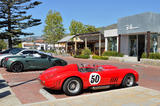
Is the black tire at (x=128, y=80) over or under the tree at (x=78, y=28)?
under

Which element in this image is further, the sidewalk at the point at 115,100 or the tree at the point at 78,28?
the tree at the point at 78,28

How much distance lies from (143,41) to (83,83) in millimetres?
18463

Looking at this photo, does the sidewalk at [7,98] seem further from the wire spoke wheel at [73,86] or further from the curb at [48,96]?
the wire spoke wheel at [73,86]

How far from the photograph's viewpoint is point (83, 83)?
6.24 meters

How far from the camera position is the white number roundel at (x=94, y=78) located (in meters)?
6.36

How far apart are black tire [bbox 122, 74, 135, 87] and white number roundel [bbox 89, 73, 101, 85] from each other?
4.12 feet

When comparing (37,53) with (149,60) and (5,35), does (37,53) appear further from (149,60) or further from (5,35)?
(5,35)

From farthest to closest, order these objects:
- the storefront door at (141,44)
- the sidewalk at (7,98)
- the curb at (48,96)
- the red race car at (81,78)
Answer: the storefront door at (141,44), the red race car at (81,78), the curb at (48,96), the sidewalk at (7,98)

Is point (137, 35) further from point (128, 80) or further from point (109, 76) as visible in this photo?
point (109, 76)

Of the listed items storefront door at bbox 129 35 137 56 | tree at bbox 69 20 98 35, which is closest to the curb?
storefront door at bbox 129 35 137 56

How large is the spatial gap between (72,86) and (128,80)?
2.51 meters

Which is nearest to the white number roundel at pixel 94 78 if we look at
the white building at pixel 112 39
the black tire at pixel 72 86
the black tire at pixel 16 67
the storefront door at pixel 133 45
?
the black tire at pixel 72 86

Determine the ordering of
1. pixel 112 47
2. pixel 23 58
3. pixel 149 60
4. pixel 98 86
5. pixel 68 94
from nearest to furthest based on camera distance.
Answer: pixel 68 94, pixel 98 86, pixel 23 58, pixel 149 60, pixel 112 47

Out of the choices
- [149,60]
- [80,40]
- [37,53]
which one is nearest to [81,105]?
[37,53]
